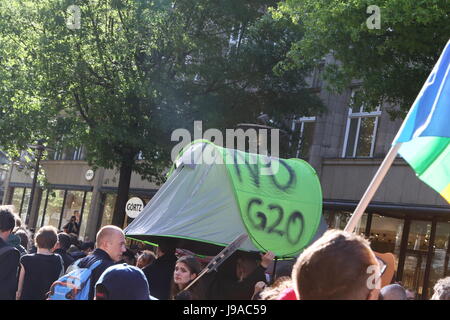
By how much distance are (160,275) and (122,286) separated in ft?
11.6

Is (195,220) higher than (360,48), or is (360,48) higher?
(360,48)

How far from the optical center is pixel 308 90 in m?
20.5

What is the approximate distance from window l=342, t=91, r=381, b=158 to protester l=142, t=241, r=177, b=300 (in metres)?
13.3

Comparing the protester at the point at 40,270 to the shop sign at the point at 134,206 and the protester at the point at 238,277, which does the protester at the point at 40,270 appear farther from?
the shop sign at the point at 134,206

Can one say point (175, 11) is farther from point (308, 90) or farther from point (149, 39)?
point (308, 90)

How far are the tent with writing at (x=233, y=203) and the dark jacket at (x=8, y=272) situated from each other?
43.9 inches

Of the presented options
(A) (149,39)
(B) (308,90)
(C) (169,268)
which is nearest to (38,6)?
(A) (149,39)

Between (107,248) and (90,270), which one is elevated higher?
(107,248)

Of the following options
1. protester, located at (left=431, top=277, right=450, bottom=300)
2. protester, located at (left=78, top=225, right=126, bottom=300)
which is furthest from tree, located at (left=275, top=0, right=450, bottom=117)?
protester, located at (left=78, top=225, right=126, bottom=300)

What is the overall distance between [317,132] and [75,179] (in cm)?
1608

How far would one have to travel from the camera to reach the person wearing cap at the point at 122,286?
12.5 feet

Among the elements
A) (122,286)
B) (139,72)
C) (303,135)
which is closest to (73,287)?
(122,286)

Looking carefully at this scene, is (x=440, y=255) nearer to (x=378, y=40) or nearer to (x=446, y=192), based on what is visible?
(x=378, y=40)

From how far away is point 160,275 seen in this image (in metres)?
7.31
